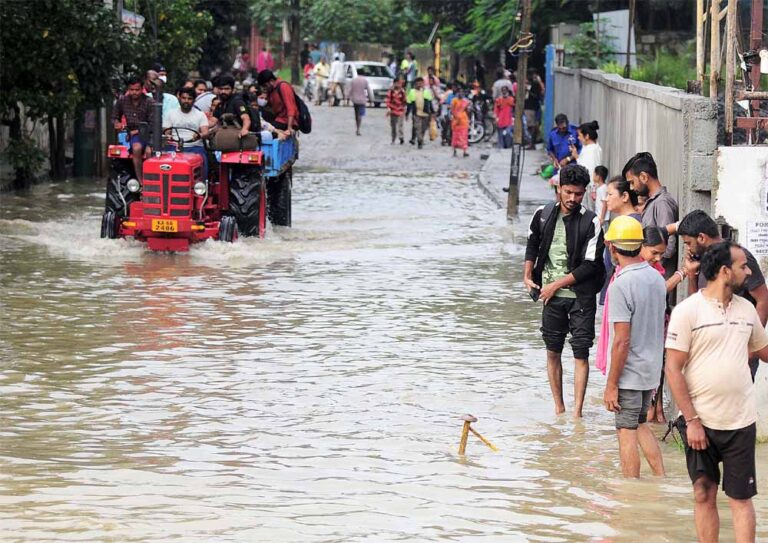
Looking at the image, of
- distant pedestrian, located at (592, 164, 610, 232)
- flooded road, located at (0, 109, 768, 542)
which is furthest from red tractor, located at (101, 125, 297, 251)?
distant pedestrian, located at (592, 164, 610, 232)

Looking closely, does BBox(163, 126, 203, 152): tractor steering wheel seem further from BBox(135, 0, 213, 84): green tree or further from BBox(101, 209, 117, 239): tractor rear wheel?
BBox(135, 0, 213, 84): green tree

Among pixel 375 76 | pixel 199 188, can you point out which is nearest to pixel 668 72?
pixel 199 188

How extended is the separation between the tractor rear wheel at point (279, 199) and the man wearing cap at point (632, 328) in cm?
1296

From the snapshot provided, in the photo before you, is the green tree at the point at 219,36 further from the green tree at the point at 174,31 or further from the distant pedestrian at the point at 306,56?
the green tree at the point at 174,31

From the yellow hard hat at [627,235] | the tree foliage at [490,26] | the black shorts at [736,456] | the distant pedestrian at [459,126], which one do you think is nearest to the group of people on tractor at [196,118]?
the yellow hard hat at [627,235]

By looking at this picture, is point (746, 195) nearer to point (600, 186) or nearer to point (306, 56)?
point (600, 186)

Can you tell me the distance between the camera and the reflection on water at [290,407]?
7.98 m

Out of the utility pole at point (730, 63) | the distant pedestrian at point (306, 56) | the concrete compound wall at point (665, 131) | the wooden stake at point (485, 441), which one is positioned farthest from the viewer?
the distant pedestrian at point (306, 56)

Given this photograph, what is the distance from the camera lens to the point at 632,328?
27.7ft

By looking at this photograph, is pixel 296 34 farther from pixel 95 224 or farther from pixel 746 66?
pixel 746 66

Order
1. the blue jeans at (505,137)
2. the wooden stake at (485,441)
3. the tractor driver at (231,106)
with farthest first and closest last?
the blue jeans at (505,137), the tractor driver at (231,106), the wooden stake at (485,441)

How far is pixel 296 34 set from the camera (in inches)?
2714

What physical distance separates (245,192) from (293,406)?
338 inches

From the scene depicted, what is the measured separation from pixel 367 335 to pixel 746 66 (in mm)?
4071
